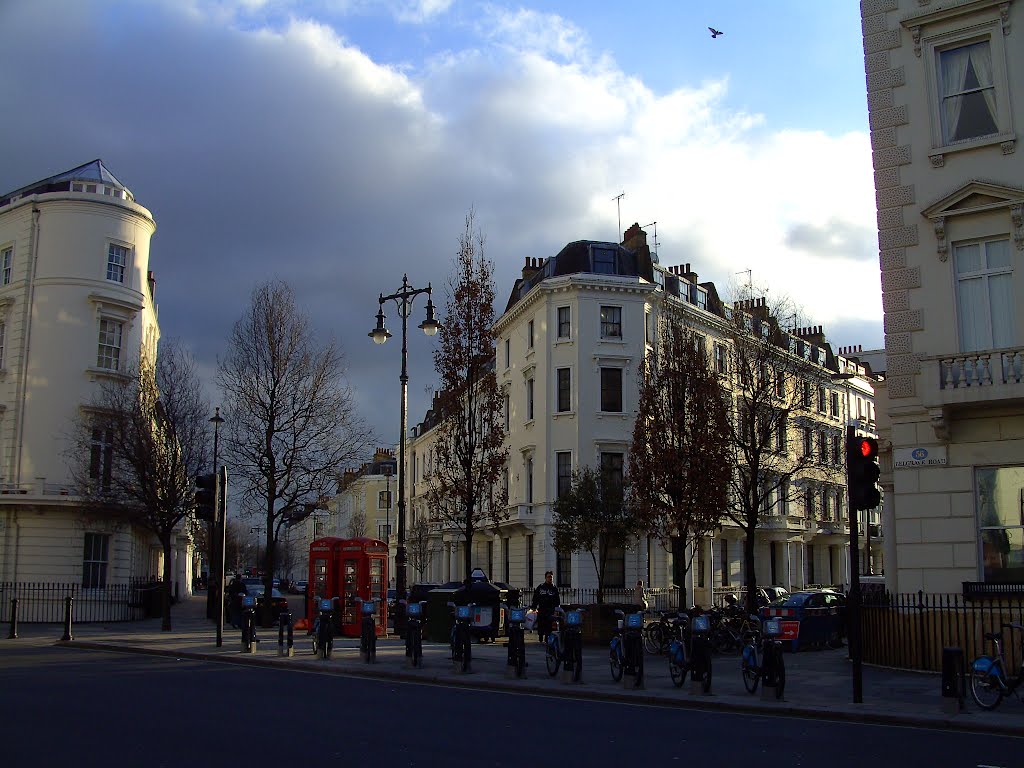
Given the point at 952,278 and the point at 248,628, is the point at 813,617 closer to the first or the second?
the point at 952,278

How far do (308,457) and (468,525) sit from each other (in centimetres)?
766

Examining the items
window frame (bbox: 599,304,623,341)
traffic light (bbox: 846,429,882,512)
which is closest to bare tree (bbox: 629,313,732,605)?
traffic light (bbox: 846,429,882,512)

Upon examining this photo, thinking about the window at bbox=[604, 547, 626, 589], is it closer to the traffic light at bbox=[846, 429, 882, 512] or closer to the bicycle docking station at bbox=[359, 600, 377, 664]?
the bicycle docking station at bbox=[359, 600, 377, 664]

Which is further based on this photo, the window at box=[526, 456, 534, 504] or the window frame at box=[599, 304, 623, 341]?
the window at box=[526, 456, 534, 504]

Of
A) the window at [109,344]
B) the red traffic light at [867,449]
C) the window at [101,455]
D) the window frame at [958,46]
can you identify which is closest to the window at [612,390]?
the window at [109,344]

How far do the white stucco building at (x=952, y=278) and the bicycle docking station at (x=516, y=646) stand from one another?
7.27m

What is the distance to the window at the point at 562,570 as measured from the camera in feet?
140

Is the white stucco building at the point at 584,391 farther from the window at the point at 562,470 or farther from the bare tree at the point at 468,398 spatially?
the bare tree at the point at 468,398

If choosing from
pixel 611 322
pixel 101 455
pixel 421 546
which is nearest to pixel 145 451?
pixel 101 455

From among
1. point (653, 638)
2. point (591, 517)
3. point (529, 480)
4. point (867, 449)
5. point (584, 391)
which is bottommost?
point (653, 638)

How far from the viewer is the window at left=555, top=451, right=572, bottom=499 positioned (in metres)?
43.3

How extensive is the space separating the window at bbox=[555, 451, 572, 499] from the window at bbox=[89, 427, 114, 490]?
1903 centimetres

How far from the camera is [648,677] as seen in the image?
17.2 m

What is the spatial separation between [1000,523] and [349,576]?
55.3ft
